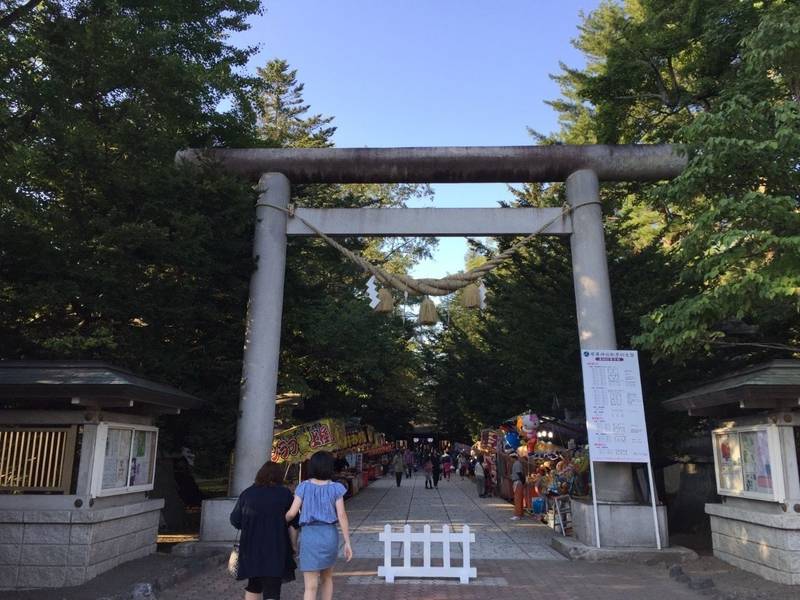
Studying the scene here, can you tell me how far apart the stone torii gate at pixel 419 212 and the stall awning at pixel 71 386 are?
8.67ft

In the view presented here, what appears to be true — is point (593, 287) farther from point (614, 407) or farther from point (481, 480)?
point (481, 480)

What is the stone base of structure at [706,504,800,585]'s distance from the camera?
7348 mm

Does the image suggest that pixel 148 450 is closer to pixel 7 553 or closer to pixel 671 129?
pixel 7 553

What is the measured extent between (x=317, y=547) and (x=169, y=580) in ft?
11.3

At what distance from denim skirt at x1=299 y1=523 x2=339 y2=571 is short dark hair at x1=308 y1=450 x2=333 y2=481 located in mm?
413

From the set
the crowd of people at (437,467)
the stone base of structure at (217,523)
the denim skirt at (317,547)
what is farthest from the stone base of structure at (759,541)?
the crowd of people at (437,467)

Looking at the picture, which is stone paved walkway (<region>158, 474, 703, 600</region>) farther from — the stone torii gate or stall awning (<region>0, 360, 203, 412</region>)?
the stone torii gate

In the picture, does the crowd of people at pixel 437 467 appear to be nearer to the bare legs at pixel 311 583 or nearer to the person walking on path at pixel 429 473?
the person walking on path at pixel 429 473

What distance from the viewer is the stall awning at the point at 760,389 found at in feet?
24.2

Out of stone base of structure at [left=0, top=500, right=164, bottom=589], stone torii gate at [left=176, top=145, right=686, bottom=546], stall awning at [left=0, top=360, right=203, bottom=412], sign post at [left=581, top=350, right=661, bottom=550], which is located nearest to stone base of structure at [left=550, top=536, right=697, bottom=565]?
sign post at [left=581, top=350, right=661, bottom=550]

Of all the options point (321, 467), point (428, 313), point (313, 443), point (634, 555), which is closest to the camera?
point (321, 467)

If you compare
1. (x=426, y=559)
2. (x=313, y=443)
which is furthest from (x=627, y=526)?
(x=313, y=443)

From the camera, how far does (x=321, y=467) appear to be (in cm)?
530

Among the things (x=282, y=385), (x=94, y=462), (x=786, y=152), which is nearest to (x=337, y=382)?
(x=282, y=385)
